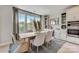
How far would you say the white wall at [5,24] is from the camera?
1346 millimetres

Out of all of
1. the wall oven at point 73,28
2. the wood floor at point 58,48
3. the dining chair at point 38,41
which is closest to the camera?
the wood floor at point 58,48

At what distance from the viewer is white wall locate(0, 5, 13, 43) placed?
1.35 metres

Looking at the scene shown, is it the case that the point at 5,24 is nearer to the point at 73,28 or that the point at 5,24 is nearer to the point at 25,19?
the point at 25,19

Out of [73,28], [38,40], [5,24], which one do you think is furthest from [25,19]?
[73,28]

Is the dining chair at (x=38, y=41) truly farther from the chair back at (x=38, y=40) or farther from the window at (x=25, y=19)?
the window at (x=25, y=19)

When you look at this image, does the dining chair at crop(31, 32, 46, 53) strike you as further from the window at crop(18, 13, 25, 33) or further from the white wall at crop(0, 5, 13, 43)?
the white wall at crop(0, 5, 13, 43)

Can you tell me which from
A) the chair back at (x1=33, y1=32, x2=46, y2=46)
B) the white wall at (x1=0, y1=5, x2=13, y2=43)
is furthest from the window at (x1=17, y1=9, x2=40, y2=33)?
the chair back at (x1=33, y1=32, x2=46, y2=46)

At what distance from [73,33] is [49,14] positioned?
1.66 m

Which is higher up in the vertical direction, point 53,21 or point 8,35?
point 53,21

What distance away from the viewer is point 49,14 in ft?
6.37

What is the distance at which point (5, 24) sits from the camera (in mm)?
1393

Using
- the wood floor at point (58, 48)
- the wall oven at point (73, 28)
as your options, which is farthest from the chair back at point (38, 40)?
the wall oven at point (73, 28)
